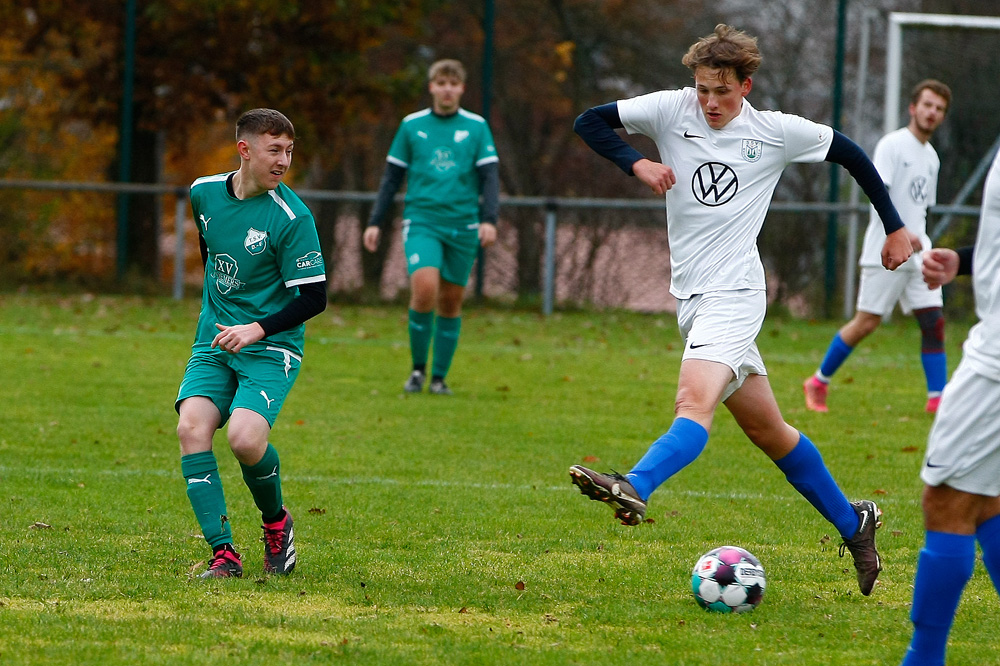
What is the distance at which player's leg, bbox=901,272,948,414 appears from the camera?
9023 millimetres

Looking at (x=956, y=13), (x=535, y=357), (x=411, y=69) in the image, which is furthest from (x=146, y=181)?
(x=956, y=13)

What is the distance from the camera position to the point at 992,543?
352 cm

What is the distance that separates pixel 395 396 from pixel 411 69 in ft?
31.4

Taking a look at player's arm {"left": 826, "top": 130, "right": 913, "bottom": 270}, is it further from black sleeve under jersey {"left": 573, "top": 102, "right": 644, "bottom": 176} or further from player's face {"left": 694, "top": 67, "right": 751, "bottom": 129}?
black sleeve under jersey {"left": 573, "top": 102, "right": 644, "bottom": 176}

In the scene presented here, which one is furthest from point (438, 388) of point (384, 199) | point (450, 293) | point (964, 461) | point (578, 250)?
point (578, 250)

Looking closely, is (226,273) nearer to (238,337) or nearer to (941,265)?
(238,337)

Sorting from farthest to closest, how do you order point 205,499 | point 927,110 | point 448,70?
1. point 448,70
2. point 927,110
3. point 205,499

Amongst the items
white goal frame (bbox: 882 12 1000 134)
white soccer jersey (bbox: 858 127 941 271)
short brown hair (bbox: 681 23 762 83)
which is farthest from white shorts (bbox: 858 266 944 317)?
white goal frame (bbox: 882 12 1000 134)

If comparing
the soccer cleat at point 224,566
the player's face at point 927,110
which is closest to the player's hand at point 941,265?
the soccer cleat at point 224,566

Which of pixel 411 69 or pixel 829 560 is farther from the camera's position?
pixel 411 69

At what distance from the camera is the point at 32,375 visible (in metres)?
10.0

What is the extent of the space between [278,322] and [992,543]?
250cm

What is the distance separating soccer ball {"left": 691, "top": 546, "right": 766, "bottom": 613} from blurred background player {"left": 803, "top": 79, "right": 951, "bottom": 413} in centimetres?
504

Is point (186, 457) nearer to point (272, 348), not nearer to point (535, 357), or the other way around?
point (272, 348)
